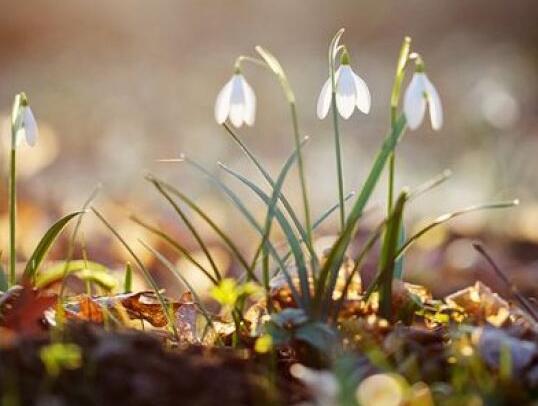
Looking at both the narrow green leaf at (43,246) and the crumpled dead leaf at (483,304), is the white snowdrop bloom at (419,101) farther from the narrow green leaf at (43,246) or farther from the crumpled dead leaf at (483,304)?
the narrow green leaf at (43,246)

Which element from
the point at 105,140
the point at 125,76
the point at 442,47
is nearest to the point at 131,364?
the point at 105,140

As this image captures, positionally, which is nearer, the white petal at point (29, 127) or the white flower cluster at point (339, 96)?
the white flower cluster at point (339, 96)

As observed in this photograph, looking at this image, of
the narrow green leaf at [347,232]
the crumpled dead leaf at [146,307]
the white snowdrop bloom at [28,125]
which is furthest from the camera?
the crumpled dead leaf at [146,307]

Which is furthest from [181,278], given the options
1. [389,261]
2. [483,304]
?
[483,304]

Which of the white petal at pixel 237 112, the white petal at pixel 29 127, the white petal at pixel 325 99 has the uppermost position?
the white petal at pixel 325 99

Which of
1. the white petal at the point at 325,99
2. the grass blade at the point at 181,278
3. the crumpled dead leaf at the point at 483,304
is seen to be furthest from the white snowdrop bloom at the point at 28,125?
the crumpled dead leaf at the point at 483,304

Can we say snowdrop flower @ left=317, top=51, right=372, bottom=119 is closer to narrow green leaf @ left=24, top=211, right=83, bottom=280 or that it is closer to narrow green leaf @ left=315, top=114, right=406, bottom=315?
narrow green leaf @ left=315, top=114, right=406, bottom=315

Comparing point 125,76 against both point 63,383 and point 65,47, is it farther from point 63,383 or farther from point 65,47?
point 63,383
